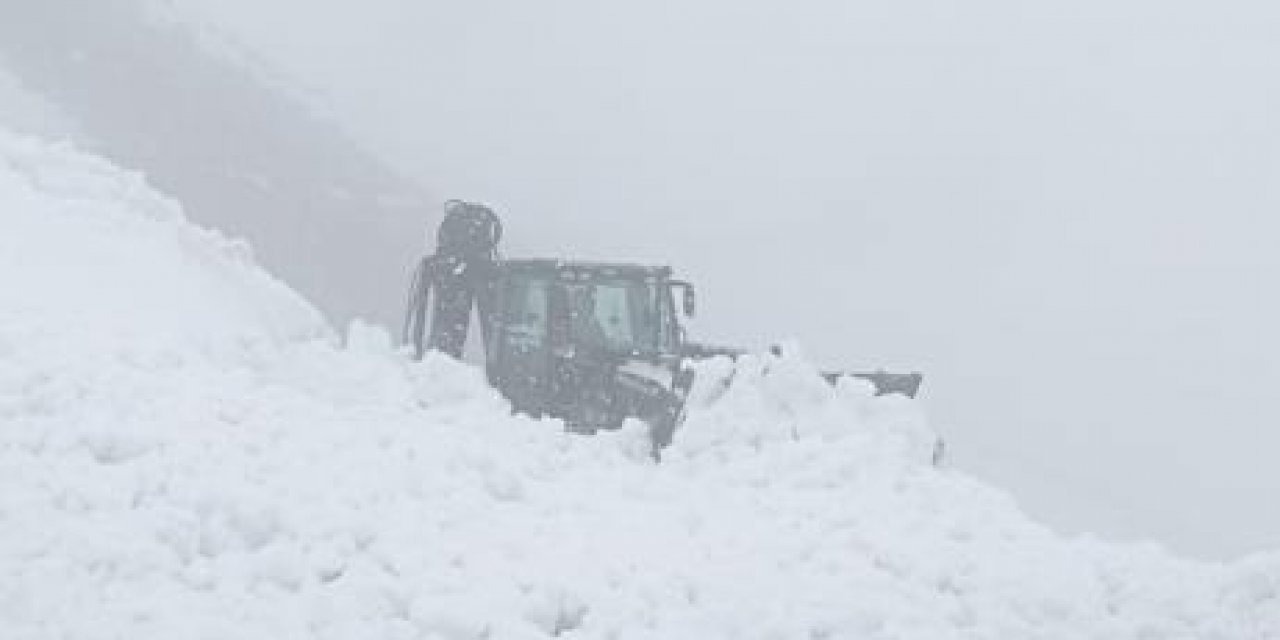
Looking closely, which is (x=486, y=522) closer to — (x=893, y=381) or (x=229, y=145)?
(x=893, y=381)

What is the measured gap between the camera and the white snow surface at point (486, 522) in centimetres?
703

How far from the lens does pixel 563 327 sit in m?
16.1

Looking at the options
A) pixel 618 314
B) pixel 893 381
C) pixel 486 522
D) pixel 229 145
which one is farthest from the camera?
pixel 229 145

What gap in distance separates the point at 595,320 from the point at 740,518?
7222 mm

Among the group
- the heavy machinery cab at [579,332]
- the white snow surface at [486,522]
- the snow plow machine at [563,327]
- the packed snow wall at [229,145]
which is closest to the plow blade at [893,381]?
the snow plow machine at [563,327]

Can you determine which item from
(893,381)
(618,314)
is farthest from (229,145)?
(893,381)

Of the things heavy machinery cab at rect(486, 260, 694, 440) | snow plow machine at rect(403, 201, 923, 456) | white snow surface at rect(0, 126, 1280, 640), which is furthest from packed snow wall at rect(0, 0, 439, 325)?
white snow surface at rect(0, 126, 1280, 640)

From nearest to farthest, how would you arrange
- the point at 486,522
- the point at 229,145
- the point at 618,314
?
the point at 486,522
the point at 618,314
the point at 229,145

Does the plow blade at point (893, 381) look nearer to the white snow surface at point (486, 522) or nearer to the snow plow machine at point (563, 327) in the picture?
the snow plow machine at point (563, 327)

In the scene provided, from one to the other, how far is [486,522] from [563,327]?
25.1ft

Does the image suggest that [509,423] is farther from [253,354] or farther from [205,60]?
[205,60]

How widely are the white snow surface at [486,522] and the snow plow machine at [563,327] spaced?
2676 millimetres

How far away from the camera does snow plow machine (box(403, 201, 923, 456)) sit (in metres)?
15.1

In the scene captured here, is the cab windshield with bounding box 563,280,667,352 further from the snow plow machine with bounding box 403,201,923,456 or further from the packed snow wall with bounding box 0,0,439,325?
the packed snow wall with bounding box 0,0,439,325
